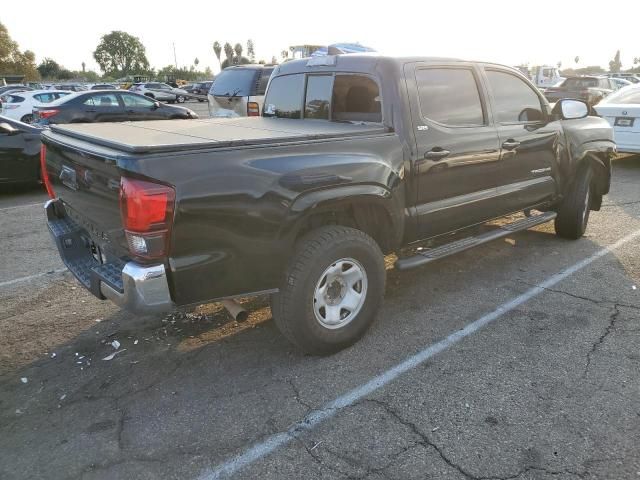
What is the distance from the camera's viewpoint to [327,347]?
10.6 ft

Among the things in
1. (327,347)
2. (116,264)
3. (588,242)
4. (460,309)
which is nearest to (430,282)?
(460,309)

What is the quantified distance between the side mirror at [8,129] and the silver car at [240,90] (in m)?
4.06

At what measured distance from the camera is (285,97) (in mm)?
4535

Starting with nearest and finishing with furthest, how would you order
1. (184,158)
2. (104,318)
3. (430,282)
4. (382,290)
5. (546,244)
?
(184,158), (382,290), (104,318), (430,282), (546,244)

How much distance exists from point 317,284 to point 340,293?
0.30 meters

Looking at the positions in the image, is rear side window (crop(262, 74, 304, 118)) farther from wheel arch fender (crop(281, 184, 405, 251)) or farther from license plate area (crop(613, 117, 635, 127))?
license plate area (crop(613, 117, 635, 127))

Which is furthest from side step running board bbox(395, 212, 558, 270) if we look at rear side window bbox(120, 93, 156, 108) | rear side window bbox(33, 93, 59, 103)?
rear side window bbox(33, 93, 59, 103)

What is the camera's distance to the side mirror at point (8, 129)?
312 inches

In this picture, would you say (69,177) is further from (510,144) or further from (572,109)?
(572,109)

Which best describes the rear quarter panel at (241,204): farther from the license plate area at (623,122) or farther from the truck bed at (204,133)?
the license plate area at (623,122)

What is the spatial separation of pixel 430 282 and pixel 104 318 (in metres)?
2.73

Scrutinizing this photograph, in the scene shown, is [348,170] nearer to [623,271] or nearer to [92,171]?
[92,171]

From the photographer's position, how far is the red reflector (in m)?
2.44

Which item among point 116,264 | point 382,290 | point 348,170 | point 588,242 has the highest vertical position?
point 348,170
